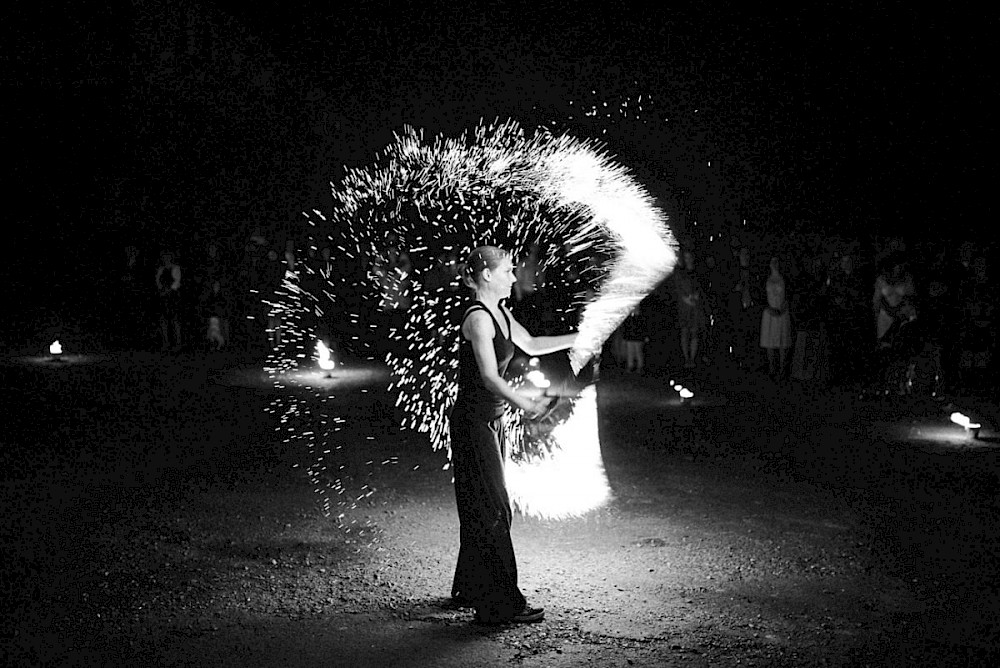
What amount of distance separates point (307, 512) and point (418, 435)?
3.44 meters

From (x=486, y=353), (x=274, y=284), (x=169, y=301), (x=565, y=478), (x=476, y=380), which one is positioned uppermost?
(x=274, y=284)

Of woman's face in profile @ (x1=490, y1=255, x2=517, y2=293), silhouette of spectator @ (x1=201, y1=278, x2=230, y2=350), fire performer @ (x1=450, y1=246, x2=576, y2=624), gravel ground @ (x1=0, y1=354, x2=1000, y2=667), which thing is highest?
silhouette of spectator @ (x1=201, y1=278, x2=230, y2=350)

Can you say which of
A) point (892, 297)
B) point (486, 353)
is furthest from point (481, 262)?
point (892, 297)

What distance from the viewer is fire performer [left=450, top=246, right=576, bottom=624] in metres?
5.30

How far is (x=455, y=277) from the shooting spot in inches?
743

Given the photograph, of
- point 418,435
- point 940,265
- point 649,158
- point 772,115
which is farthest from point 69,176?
point 940,265

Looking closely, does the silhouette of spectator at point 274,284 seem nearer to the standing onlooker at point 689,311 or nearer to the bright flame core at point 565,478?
the standing onlooker at point 689,311

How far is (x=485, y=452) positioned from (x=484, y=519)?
34 cm

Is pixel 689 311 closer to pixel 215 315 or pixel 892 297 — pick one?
pixel 892 297

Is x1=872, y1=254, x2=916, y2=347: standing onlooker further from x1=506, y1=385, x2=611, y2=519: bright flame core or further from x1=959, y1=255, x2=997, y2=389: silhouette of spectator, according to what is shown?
x1=506, y1=385, x2=611, y2=519: bright flame core

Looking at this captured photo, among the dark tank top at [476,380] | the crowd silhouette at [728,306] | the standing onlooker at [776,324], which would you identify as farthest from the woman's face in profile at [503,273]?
the standing onlooker at [776,324]

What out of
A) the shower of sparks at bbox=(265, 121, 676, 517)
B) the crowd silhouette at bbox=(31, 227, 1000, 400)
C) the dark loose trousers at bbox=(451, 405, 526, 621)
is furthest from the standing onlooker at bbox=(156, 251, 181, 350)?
the dark loose trousers at bbox=(451, 405, 526, 621)

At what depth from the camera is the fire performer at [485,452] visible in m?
5.30

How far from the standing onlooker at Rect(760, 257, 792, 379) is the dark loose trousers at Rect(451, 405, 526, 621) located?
11.1 m
